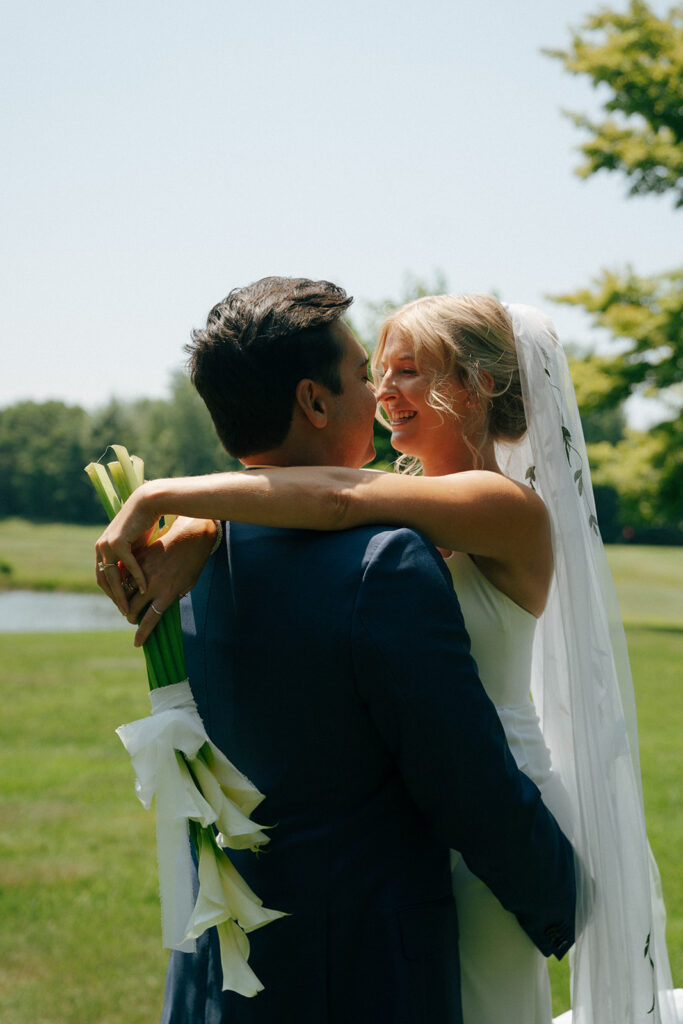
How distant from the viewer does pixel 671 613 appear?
1170 inches

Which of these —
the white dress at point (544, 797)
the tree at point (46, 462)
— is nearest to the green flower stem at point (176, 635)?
the white dress at point (544, 797)

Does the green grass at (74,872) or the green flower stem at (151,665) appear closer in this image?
the green flower stem at (151,665)

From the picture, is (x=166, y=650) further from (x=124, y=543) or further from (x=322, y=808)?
(x=322, y=808)

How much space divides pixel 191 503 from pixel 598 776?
1.22 metres

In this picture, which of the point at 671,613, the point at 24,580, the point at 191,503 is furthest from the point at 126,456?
the point at 24,580

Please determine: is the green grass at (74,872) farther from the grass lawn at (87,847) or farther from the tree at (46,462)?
the tree at (46,462)

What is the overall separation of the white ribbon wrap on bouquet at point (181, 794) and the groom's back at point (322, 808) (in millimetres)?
63

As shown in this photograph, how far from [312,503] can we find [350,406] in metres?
0.28

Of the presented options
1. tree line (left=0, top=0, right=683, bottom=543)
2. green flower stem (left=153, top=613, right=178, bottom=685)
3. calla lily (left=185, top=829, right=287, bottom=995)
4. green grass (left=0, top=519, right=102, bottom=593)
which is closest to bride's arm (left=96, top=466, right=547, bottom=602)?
green flower stem (left=153, top=613, right=178, bottom=685)

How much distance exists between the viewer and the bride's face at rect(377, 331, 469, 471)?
8.25ft

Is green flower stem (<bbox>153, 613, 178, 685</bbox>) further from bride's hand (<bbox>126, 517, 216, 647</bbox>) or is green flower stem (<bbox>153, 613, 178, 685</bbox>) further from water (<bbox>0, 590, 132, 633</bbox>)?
water (<bbox>0, 590, 132, 633</bbox>)

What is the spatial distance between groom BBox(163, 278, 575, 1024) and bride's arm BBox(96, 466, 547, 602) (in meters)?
0.06

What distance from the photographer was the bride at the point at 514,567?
1861 millimetres

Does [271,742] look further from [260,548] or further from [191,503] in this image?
[191,503]
